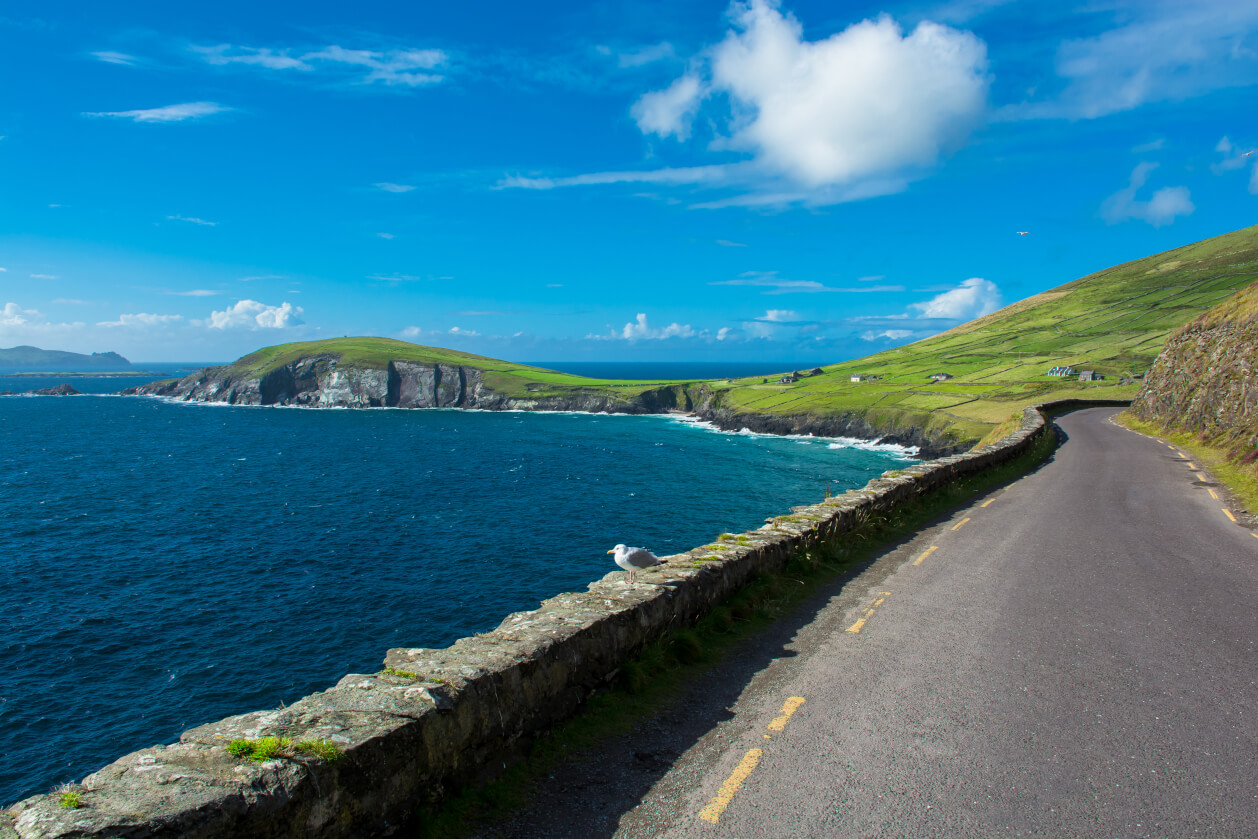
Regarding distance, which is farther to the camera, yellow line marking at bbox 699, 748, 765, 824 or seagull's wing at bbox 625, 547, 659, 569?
seagull's wing at bbox 625, 547, 659, 569

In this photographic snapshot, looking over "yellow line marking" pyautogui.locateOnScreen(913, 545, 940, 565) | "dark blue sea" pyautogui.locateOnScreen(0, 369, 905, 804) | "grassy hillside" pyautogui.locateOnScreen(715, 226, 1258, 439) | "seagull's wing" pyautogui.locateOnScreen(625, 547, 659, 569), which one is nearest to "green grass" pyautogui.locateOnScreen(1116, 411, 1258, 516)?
"yellow line marking" pyautogui.locateOnScreen(913, 545, 940, 565)

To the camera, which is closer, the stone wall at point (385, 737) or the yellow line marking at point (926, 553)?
the stone wall at point (385, 737)

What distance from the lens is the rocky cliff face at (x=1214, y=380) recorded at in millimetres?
32594

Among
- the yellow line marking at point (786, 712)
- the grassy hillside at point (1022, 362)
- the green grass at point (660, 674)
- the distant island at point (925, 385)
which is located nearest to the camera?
the green grass at point (660, 674)

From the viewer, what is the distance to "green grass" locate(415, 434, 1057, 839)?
600 centimetres

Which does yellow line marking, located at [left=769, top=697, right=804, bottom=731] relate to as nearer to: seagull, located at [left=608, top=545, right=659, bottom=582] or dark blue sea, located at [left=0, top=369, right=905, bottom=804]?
seagull, located at [left=608, top=545, right=659, bottom=582]

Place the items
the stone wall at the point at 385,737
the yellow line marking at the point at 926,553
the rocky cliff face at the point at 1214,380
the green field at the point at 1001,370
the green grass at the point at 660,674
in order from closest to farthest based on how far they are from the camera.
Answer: the stone wall at the point at 385,737
the green grass at the point at 660,674
the yellow line marking at the point at 926,553
the rocky cliff face at the point at 1214,380
the green field at the point at 1001,370

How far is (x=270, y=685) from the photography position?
24688 millimetres

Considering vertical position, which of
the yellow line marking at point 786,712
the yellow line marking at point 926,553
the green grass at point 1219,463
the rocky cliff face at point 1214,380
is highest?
the rocky cliff face at point 1214,380

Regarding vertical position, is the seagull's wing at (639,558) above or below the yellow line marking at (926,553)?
above

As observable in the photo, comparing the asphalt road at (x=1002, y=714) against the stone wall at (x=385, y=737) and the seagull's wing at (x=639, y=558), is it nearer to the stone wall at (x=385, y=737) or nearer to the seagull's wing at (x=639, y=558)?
the stone wall at (x=385, y=737)

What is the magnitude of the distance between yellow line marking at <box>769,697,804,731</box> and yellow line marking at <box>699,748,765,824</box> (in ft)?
1.86

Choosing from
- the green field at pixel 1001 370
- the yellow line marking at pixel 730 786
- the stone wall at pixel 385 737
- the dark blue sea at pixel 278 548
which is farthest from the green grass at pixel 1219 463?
the green field at pixel 1001 370

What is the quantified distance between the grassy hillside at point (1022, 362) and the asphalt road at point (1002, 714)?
7817 centimetres
